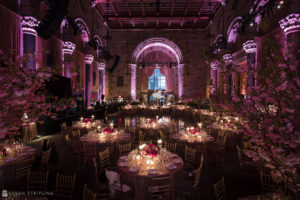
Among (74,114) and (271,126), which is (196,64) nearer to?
(74,114)

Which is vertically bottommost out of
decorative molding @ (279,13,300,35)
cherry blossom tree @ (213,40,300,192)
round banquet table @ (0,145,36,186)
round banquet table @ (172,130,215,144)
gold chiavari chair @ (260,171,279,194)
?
gold chiavari chair @ (260,171,279,194)

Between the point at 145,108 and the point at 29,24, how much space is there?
1065 cm

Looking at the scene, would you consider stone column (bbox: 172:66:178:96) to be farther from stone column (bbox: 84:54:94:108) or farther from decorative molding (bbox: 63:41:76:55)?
decorative molding (bbox: 63:41:76:55)

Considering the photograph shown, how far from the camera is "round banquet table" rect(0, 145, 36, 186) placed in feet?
13.3

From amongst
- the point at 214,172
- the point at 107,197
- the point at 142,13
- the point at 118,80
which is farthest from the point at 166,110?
the point at 107,197

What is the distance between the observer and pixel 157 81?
88.7 feet

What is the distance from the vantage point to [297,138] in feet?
5.23

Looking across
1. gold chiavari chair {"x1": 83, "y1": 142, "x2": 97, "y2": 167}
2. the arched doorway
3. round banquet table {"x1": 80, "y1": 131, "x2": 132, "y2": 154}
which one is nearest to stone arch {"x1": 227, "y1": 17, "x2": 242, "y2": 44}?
the arched doorway

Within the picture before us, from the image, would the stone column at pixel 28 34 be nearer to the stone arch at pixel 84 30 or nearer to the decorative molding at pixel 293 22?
the stone arch at pixel 84 30

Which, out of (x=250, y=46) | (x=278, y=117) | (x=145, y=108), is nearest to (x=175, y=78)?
(x=145, y=108)

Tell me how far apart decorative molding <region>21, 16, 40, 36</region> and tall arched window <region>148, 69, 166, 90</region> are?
1943 cm

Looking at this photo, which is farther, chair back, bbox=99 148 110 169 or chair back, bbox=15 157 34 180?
chair back, bbox=99 148 110 169

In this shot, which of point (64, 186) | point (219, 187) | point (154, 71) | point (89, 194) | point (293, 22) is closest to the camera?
point (89, 194)

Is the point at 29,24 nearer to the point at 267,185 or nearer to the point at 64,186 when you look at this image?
the point at 64,186
